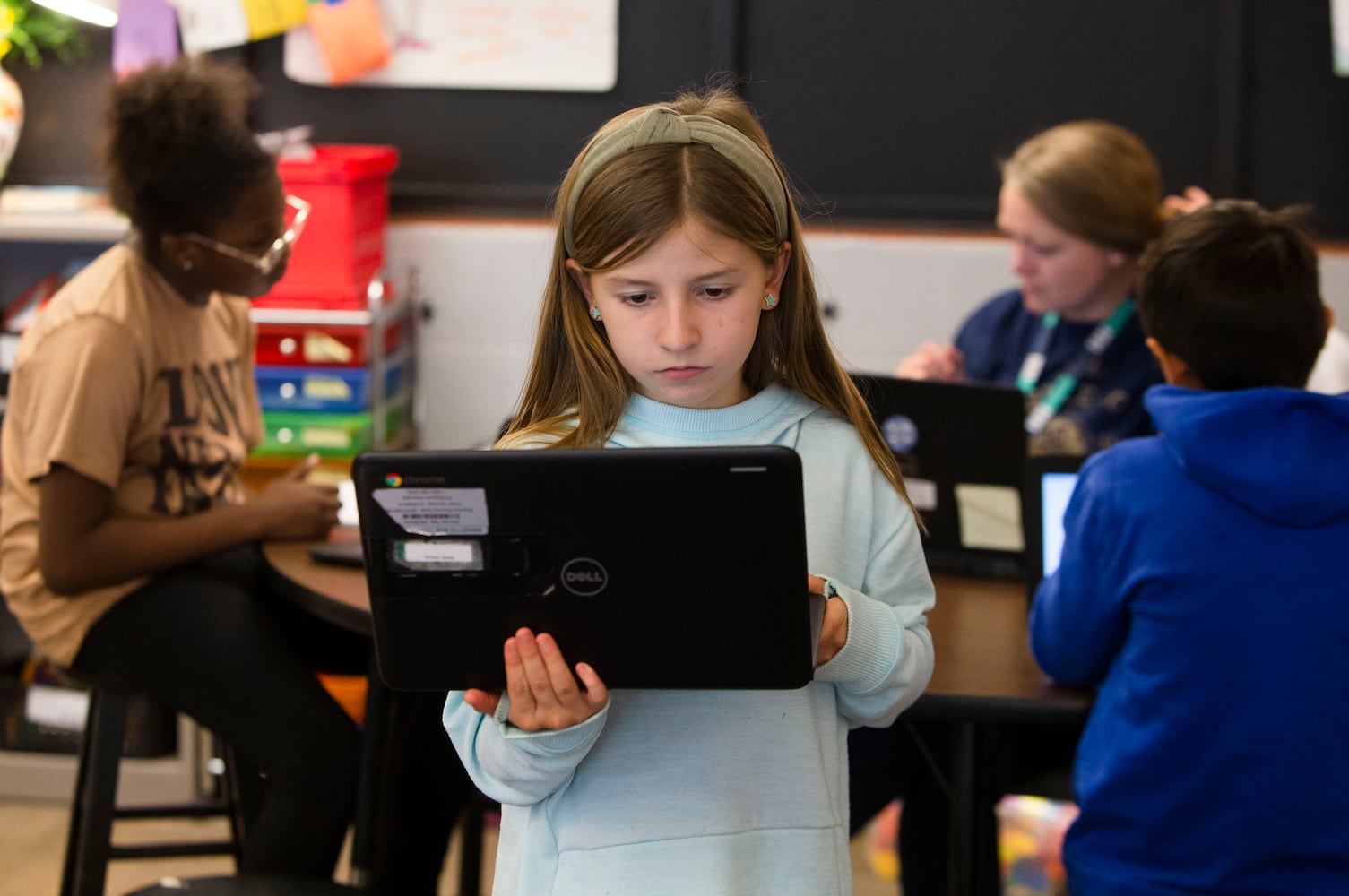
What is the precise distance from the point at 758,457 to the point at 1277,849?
82 centimetres


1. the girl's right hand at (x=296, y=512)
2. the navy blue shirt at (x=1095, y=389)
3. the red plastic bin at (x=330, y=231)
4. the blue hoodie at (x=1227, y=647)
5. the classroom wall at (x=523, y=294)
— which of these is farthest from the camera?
the classroom wall at (x=523, y=294)

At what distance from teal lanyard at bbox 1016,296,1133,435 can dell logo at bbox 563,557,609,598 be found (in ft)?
4.83

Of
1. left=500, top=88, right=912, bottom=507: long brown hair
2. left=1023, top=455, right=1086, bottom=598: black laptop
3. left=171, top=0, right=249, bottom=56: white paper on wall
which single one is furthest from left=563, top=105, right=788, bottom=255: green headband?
left=171, top=0, right=249, bottom=56: white paper on wall

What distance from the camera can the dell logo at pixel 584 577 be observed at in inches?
38.6

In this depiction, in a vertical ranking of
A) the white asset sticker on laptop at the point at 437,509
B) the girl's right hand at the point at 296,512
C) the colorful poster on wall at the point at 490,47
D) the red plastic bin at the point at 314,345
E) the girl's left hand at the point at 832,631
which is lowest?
the girl's right hand at the point at 296,512

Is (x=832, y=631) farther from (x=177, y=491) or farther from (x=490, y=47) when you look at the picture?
(x=490, y=47)

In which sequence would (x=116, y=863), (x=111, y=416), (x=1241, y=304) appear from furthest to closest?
(x=116, y=863)
(x=111, y=416)
(x=1241, y=304)

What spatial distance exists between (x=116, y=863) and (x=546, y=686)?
2.05 meters

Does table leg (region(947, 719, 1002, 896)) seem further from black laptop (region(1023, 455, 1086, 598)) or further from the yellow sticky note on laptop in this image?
the yellow sticky note on laptop

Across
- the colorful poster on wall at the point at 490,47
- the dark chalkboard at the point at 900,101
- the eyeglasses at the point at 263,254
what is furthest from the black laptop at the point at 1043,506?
the colorful poster on wall at the point at 490,47

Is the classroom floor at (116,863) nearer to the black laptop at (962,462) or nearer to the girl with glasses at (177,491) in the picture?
the girl with glasses at (177,491)

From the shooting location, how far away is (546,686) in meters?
1.01

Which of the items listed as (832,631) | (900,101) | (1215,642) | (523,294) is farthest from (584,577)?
(900,101)

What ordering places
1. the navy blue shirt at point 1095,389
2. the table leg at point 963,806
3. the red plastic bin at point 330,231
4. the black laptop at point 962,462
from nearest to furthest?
the table leg at point 963,806
the black laptop at point 962,462
the navy blue shirt at point 1095,389
the red plastic bin at point 330,231
